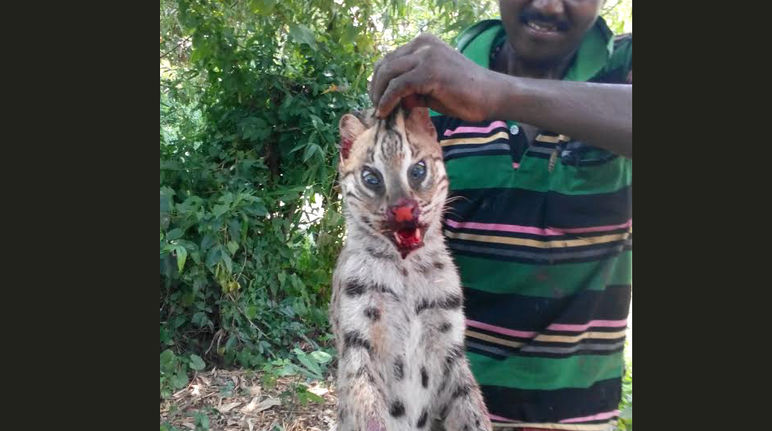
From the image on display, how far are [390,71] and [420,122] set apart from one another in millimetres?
156

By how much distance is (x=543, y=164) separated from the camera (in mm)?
1990

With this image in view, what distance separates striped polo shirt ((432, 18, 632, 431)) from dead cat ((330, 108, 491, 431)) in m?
0.08

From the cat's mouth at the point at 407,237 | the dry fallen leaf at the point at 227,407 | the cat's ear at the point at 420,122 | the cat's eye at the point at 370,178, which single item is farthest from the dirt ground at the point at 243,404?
the cat's ear at the point at 420,122

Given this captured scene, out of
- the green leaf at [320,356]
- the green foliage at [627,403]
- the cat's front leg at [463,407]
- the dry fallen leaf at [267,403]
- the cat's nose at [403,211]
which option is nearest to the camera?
the cat's nose at [403,211]

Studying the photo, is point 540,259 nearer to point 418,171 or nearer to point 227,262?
point 418,171

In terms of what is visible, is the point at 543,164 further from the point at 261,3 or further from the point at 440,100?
the point at 261,3

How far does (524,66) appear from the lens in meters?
2.01

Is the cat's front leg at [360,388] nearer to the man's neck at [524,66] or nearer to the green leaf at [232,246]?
the green leaf at [232,246]

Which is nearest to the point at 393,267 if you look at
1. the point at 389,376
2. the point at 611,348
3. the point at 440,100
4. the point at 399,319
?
the point at 399,319

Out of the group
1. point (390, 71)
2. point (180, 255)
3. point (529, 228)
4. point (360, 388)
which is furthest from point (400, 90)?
point (180, 255)

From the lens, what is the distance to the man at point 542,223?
1.95 m

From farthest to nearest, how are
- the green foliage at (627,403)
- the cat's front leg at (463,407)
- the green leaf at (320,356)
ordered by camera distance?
the green leaf at (320,356), the green foliage at (627,403), the cat's front leg at (463,407)

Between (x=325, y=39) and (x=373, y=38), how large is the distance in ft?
0.59

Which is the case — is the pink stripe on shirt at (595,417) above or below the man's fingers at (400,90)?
below
